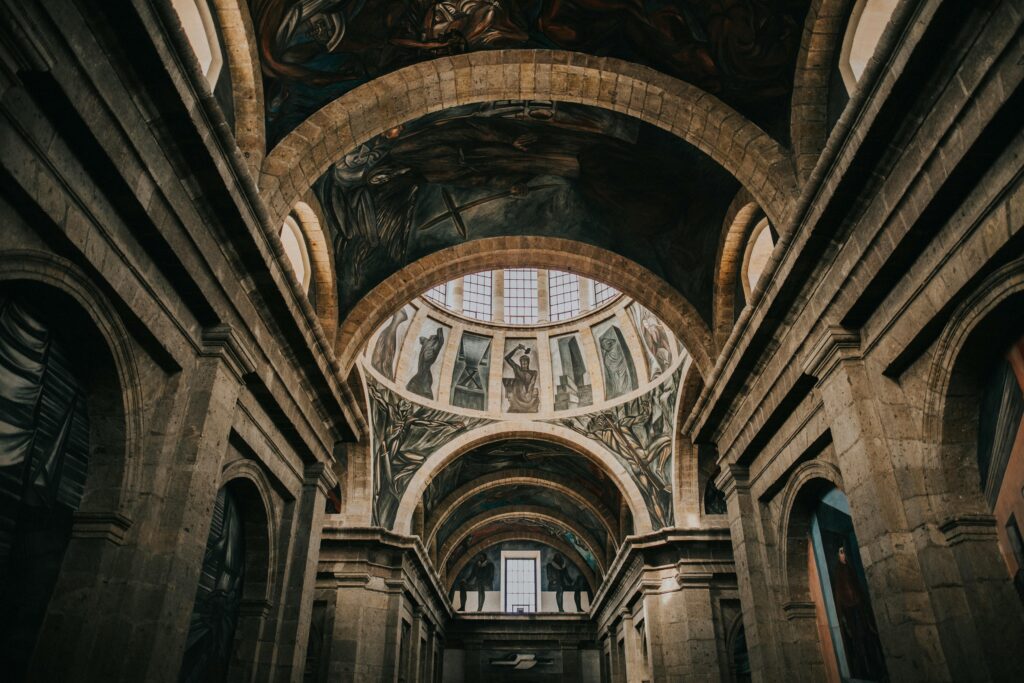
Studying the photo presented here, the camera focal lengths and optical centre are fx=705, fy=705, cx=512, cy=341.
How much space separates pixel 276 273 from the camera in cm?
697

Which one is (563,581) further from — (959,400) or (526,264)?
(959,400)

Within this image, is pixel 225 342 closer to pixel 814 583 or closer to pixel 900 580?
pixel 900 580

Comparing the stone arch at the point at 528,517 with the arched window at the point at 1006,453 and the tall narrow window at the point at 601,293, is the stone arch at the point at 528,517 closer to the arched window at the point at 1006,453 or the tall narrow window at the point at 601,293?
the tall narrow window at the point at 601,293

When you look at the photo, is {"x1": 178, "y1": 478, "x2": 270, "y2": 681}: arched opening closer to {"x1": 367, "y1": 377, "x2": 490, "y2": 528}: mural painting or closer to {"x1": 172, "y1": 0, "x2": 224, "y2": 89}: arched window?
{"x1": 172, "y1": 0, "x2": 224, "y2": 89}: arched window

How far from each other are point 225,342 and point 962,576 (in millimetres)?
6195

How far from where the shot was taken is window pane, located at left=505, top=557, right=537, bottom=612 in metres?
29.5

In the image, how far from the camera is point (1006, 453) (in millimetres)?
4777

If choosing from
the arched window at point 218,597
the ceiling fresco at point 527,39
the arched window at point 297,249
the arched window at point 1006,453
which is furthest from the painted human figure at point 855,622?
the arched window at point 297,249

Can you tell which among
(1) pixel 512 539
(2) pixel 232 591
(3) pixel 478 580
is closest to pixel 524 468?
(1) pixel 512 539

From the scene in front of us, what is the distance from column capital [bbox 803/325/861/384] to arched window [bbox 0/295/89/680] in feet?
20.1

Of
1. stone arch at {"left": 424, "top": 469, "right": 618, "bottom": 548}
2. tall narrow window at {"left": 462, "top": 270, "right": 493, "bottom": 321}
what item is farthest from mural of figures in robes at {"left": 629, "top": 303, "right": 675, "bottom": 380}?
stone arch at {"left": 424, "top": 469, "right": 618, "bottom": 548}

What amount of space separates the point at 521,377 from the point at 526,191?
392 inches

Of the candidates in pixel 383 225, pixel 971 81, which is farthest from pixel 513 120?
pixel 971 81

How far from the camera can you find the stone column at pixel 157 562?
4.86 meters
